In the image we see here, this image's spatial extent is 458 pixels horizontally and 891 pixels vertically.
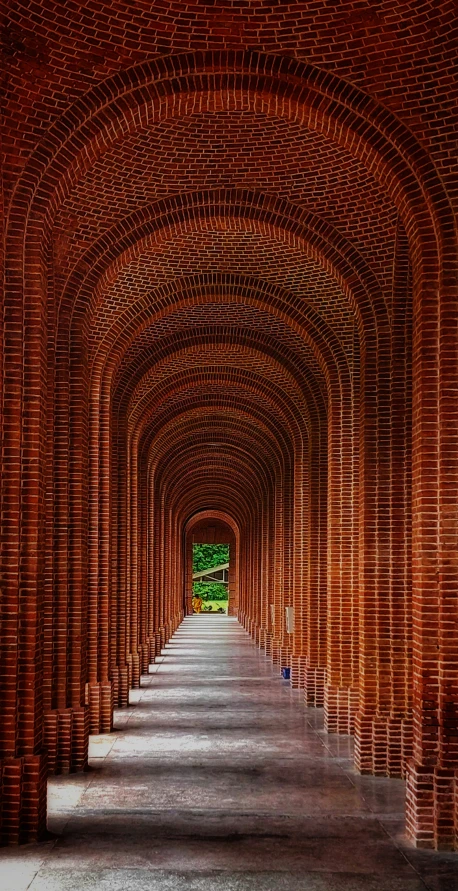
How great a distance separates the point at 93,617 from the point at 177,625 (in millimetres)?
28411

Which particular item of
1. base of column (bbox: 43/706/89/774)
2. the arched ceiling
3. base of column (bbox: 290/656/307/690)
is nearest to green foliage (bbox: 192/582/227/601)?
base of column (bbox: 290/656/307/690)

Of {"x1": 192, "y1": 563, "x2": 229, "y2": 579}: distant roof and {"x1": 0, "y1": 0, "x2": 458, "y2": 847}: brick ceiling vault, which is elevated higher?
{"x1": 0, "y1": 0, "x2": 458, "y2": 847}: brick ceiling vault

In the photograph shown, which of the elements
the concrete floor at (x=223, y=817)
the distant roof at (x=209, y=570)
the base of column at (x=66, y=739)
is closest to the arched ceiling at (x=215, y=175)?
the base of column at (x=66, y=739)

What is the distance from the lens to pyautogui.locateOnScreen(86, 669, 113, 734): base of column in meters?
15.0

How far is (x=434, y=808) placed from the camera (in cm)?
895

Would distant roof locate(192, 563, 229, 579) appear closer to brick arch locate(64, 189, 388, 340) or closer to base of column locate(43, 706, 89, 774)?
brick arch locate(64, 189, 388, 340)

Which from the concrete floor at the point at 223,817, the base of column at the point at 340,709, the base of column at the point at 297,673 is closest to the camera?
the concrete floor at the point at 223,817

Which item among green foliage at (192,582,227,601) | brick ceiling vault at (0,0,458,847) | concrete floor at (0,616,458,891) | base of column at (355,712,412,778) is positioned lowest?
green foliage at (192,582,227,601)

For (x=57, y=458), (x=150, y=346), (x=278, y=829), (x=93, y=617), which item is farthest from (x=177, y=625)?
(x=278, y=829)

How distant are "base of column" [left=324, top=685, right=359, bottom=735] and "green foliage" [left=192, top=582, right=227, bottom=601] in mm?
58685

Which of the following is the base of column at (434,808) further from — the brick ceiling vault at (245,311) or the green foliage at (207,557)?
the green foliage at (207,557)

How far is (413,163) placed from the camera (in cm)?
957

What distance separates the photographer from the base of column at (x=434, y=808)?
349 inches

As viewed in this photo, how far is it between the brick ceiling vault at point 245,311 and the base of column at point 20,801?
20 millimetres
